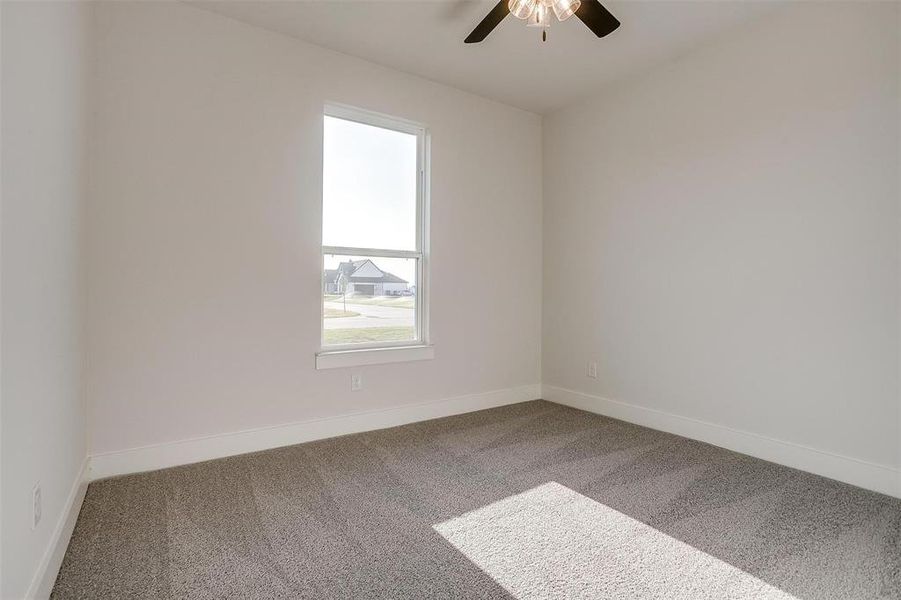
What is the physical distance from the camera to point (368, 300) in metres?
3.40

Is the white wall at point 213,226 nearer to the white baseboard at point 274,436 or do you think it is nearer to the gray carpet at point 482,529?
the white baseboard at point 274,436

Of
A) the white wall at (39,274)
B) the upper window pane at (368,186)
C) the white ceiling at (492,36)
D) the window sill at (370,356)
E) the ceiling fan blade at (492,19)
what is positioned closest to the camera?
the white wall at (39,274)

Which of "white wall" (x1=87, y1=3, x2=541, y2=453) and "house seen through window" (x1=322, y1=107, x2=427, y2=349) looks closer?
"white wall" (x1=87, y1=3, x2=541, y2=453)

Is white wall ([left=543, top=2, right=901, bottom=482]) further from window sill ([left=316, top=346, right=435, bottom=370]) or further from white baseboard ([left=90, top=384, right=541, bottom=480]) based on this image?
window sill ([left=316, top=346, right=435, bottom=370])

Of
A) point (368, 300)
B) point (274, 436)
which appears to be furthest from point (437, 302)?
point (274, 436)

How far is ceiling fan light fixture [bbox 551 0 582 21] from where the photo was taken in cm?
212

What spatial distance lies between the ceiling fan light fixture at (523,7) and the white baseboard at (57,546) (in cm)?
290

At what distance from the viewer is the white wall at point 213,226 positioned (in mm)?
2469

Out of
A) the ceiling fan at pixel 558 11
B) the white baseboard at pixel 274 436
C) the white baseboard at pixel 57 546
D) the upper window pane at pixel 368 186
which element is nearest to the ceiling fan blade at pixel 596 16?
the ceiling fan at pixel 558 11

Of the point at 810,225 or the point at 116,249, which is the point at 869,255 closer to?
the point at 810,225

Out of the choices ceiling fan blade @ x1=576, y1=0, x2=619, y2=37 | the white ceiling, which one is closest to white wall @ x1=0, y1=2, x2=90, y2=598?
the white ceiling

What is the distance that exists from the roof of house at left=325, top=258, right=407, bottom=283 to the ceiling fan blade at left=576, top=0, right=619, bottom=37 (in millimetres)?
2051

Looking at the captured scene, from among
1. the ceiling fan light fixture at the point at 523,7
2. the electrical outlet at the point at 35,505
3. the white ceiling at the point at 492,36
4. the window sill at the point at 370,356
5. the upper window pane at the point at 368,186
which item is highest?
the white ceiling at the point at 492,36

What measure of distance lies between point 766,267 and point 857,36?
4.17ft
